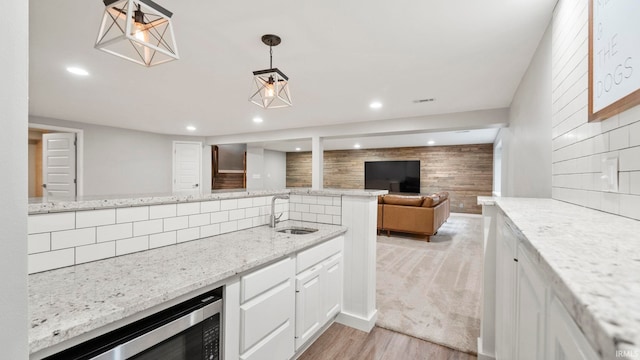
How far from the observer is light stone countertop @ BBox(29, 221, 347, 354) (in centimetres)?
76

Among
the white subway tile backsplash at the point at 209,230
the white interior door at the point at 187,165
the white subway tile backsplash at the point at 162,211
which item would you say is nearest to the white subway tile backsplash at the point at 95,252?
Answer: the white subway tile backsplash at the point at 162,211

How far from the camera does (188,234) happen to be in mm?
1639

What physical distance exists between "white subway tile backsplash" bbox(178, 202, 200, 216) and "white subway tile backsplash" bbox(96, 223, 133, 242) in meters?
0.27

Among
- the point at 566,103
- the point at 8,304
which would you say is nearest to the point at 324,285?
the point at 8,304

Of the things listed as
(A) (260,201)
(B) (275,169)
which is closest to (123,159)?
(B) (275,169)

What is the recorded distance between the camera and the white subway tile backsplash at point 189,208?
5.29 feet

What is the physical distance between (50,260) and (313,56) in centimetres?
230

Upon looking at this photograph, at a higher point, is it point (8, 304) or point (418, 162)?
point (418, 162)

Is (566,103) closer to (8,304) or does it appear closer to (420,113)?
(8,304)

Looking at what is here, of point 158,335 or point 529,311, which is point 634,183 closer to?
point 529,311

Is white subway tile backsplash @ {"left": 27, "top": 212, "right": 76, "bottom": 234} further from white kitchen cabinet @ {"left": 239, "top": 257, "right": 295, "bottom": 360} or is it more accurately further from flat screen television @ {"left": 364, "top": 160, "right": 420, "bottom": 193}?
flat screen television @ {"left": 364, "top": 160, "right": 420, "bottom": 193}

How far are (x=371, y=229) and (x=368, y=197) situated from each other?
28cm

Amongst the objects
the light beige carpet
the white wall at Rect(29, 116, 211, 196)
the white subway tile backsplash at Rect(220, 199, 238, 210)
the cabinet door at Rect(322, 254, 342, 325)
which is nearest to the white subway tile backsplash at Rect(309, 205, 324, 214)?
the cabinet door at Rect(322, 254, 342, 325)

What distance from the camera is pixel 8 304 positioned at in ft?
1.64
